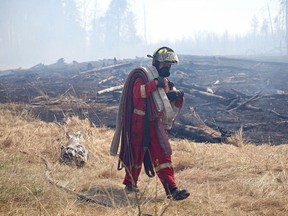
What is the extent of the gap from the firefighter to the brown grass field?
0.29 metres

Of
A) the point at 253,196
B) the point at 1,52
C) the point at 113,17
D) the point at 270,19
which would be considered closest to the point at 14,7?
the point at 1,52

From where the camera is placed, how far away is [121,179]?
495 cm

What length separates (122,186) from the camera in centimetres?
450

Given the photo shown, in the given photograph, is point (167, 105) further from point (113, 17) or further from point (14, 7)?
point (14, 7)

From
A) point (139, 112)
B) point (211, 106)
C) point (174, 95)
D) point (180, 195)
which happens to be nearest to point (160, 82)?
point (174, 95)

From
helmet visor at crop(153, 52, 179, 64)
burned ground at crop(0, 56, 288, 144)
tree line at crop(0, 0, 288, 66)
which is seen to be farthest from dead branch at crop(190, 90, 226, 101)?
tree line at crop(0, 0, 288, 66)

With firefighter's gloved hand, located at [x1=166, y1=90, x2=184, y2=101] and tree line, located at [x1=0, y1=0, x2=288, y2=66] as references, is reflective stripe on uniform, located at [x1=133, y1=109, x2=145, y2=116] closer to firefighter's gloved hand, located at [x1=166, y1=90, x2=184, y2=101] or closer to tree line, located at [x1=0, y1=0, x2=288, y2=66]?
firefighter's gloved hand, located at [x1=166, y1=90, x2=184, y2=101]

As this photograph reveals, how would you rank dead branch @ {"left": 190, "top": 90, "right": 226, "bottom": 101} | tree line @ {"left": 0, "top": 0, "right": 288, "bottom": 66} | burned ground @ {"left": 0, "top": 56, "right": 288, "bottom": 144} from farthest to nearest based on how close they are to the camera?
tree line @ {"left": 0, "top": 0, "right": 288, "bottom": 66} → dead branch @ {"left": 190, "top": 90, "right": 226, "bottom": 101} → burned ground @ {"left": 0, "top": 56, "right": 288, "bottom": 144}

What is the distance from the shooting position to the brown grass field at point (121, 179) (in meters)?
3.31

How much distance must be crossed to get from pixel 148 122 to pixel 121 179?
121 centimetres

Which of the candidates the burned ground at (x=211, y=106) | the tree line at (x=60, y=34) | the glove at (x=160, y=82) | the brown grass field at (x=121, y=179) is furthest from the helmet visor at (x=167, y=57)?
the tree line at (x=60, y=34)

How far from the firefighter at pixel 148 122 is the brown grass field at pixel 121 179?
0.29 meters

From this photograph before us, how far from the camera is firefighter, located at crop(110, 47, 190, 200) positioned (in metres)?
4.02

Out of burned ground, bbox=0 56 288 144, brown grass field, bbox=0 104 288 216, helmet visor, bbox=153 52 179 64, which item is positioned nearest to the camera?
brown grass field, bbox=0 104 288 216
